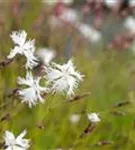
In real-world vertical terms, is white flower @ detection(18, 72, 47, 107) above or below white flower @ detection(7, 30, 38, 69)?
below

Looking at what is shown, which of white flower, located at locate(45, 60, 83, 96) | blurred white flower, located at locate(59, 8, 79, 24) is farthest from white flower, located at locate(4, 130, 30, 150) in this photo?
blurred white flower, located at locate(59, 8, 79, 24)

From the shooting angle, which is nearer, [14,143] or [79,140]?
[14,143]

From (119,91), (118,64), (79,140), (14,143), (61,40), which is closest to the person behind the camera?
(14,143)

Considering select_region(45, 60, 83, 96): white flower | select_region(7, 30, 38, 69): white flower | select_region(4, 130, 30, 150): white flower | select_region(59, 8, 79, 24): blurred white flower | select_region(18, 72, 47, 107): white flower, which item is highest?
select_region(59, 8, 79, 24): blurred white flower

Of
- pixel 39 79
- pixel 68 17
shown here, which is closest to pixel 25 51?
pixel 39 79

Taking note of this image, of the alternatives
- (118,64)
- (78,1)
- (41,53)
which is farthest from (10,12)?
(78,1)

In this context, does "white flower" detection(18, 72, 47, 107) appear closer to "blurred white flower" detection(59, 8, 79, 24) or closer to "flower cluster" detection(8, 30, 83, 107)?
"flower cluster" detection(8, 30, 83, 107)

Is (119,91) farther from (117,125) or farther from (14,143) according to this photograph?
(14,143)

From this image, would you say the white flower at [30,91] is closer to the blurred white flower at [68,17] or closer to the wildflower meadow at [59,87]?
the wildflower meadow at [59,87]

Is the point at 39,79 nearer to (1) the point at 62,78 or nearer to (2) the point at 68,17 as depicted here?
(1) the point at 62,78
